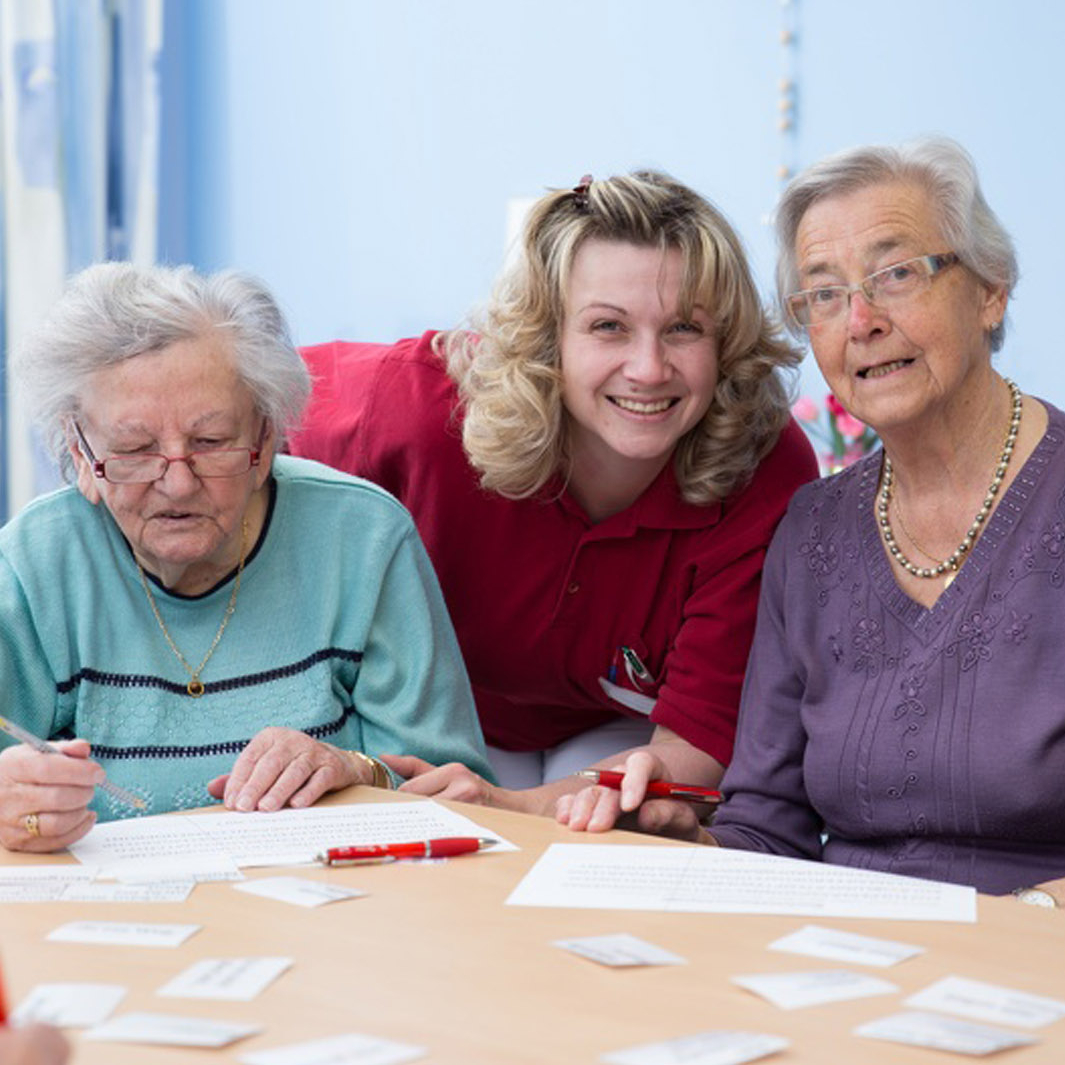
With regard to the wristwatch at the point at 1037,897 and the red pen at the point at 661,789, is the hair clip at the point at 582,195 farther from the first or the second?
the wristwatch at the point at 1037,897

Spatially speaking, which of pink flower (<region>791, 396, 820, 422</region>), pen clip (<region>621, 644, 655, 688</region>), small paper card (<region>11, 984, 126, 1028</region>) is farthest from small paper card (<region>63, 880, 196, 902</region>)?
pink flower (<region>791, 396, 820, 422</region>)

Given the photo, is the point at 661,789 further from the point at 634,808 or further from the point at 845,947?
the point at 845,947

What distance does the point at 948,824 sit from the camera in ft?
5.90

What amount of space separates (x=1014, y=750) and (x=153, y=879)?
0.90 m

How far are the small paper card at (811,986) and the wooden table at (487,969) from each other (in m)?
0.01

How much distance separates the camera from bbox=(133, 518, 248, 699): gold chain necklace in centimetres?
191

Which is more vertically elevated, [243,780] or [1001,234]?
[1001,234]

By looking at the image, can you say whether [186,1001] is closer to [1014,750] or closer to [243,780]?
[243,780]

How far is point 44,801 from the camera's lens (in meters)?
1.52

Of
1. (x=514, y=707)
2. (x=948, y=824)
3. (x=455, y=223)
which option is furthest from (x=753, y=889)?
(x=455, y=223)

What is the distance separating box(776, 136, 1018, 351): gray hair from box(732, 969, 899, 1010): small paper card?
41.0 inches

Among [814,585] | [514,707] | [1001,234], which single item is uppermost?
[1001,234]

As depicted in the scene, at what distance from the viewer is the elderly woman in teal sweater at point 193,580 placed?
187 cm

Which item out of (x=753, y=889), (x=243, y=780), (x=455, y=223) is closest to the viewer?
(x=753, y=889)
